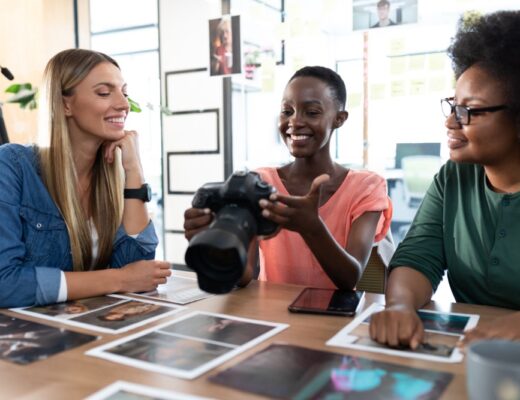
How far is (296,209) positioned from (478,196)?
46 cm

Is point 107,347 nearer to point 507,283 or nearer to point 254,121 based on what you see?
point 507,283

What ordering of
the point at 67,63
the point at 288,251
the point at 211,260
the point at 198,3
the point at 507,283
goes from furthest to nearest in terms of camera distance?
the point at 198,3 < the point at 288,251 < the point at 67,63 < the point at 507,283 < the point at 211,260

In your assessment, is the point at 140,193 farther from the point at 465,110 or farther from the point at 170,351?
the point at 465,110

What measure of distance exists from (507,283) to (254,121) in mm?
2406

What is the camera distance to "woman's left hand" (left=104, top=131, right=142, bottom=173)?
4.32ft

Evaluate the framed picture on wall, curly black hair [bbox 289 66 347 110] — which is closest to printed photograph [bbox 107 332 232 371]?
curly black hair [bbox 289 66 347 110]

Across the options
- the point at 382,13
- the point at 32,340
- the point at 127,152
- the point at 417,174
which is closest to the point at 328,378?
the point at 32,340

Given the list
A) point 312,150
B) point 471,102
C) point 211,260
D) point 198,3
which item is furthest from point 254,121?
point 211,260

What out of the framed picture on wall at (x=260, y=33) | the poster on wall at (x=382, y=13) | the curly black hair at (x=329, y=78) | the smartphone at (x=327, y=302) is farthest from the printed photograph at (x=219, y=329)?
the framed picture on wall at (x=260, y=33)

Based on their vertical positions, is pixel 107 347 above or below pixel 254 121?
below

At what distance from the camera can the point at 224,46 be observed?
10.1ft

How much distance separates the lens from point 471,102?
3.44ft

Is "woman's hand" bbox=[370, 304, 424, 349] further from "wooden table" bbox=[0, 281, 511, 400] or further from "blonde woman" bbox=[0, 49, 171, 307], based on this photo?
"blonde woman" bbox=[0, 49, 171, 307]

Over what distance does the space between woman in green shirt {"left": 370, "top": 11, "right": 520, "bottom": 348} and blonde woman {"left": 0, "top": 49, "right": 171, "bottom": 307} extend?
0.56 meters
